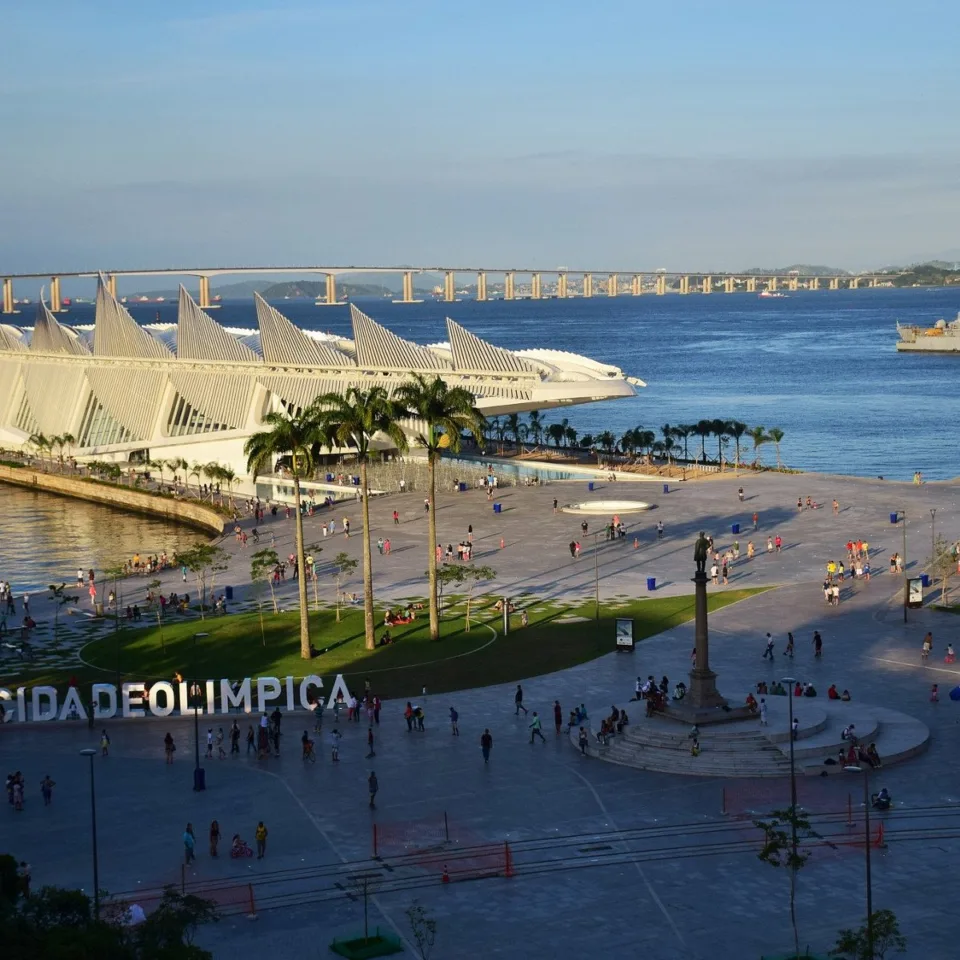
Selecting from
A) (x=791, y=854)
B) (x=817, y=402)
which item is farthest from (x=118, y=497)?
(x=817, y=402)

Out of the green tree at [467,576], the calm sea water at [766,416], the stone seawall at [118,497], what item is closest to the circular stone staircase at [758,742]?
the green tree at [467,576]

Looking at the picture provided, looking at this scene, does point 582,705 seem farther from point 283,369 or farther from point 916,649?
point 283,369

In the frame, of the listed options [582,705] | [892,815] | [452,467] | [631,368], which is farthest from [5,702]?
[631,368]

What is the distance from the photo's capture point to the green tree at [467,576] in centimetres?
4425

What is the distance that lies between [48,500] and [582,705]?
177 feet

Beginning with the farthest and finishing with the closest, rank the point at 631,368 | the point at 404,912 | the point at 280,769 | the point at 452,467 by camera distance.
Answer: the point at 631,368 → the point at 452,467 → the point at 280,769 → the point at 404,912

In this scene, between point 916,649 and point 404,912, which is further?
point 916,649

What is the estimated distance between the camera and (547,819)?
2789 centimetres

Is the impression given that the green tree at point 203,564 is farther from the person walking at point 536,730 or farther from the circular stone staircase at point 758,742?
the circular stone staircase at point 758,742

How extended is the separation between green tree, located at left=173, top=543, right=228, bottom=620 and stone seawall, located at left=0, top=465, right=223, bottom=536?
1103 centimetres

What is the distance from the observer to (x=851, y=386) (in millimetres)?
144000

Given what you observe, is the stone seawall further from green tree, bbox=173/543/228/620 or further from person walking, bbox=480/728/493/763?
person walking, bbox=480/728/493/763

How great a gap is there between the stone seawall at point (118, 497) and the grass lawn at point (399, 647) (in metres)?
20.8

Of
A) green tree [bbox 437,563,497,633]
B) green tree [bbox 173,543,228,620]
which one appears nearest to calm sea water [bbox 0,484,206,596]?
green tree [bbox 173,543,228,620]
